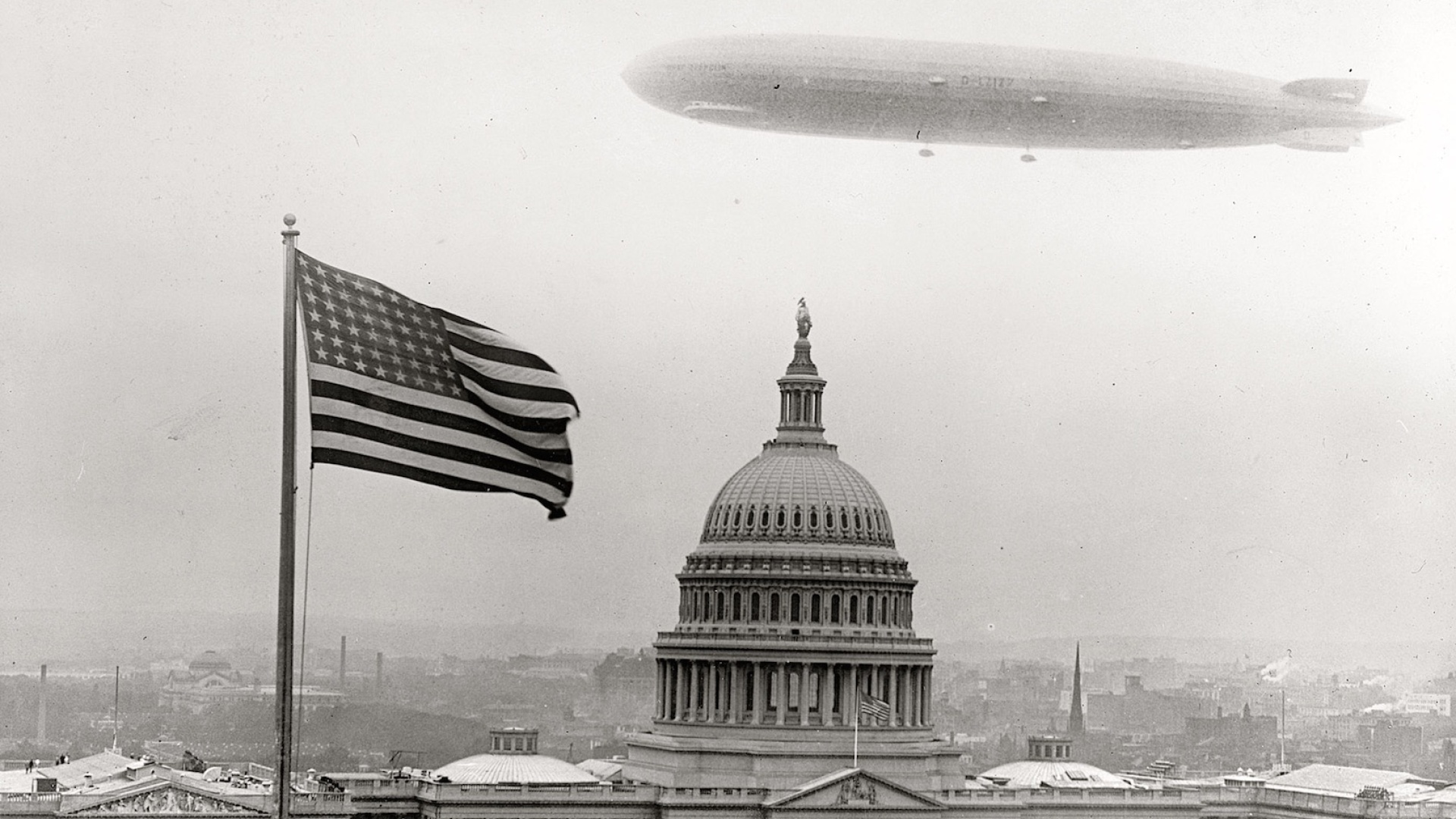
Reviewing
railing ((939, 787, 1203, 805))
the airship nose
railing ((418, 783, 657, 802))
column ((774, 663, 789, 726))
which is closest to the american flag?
the airship nose

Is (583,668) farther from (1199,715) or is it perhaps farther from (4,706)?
(1199,715)

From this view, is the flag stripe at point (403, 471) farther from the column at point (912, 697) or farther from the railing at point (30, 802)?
the column at point (912, 697)

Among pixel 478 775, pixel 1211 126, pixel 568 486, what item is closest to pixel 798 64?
pixel 1211 126

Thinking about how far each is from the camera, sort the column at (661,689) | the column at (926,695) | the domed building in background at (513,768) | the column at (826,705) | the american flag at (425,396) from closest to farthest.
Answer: the american flag at (425,396) → the domed building in background at (513,768) → the column at (826,705) → the column at (661,689) → the column at (926,695)

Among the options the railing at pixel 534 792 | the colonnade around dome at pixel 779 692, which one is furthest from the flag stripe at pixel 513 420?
the colonnade around dome at pixel 779 692

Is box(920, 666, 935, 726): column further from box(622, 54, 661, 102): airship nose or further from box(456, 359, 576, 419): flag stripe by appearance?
box(456, 359, 576, 419): flag stripe

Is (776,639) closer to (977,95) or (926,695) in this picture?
(926,695)
